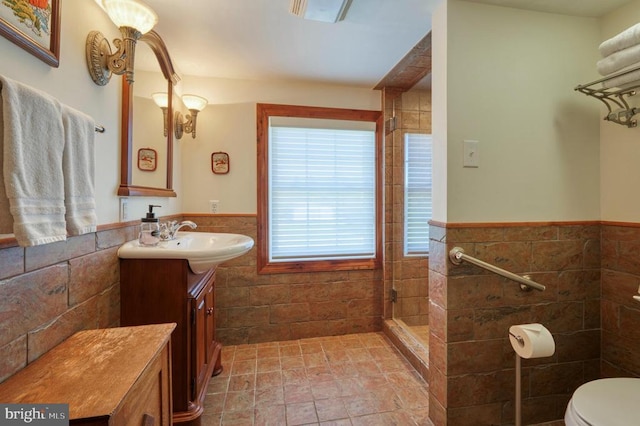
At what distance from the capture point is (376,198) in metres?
2.63

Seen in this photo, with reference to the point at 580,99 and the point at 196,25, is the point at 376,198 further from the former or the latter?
the point at 196,25

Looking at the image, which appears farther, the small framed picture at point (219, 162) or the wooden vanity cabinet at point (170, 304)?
the small framed picture at point (219, 162)

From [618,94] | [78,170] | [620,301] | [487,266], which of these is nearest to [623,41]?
[618,94]

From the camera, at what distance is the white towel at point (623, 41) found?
1164mm

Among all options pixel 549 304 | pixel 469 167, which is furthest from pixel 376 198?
pixel 549 304

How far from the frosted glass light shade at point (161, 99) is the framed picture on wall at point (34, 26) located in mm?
810

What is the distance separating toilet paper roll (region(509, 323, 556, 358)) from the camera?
3.87 ft

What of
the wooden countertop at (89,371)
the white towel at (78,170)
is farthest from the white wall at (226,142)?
the wooden countertop at (89,371)

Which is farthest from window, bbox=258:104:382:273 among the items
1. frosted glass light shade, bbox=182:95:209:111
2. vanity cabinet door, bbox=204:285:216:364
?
vanity cabinet door, bbox=204:285:216:364

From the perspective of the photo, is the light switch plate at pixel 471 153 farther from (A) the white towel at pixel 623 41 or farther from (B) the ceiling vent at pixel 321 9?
(B) the ceiling vent at pixel 321 9

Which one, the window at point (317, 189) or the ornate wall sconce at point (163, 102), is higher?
the ornate wall sconce at point (163, 102)

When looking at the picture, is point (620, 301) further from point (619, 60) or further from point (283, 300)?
point (283, 300)

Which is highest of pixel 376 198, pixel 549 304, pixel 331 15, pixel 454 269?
pixel 331 15

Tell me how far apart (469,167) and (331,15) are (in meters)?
1.10
